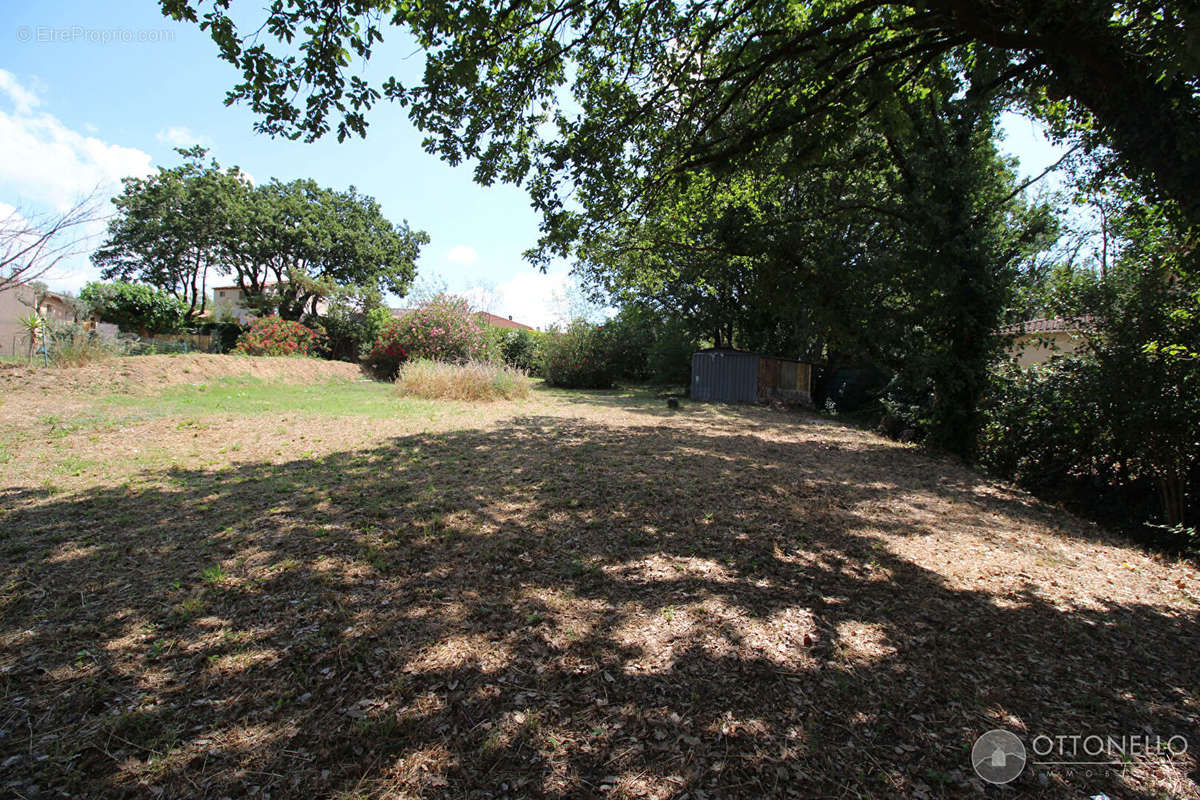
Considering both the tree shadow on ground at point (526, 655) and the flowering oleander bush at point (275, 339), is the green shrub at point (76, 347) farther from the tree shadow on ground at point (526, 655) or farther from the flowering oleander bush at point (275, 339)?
the tree shadow on ground at point (526, 655)

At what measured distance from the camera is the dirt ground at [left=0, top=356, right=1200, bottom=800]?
1.82 m

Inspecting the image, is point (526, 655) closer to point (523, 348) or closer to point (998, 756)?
point (998, 756)

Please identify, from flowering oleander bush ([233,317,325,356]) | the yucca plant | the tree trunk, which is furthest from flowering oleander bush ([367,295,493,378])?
the tree trunk

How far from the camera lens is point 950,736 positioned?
2023mm

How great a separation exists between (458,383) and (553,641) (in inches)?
404

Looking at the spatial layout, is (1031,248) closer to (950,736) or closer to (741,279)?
(741,279)

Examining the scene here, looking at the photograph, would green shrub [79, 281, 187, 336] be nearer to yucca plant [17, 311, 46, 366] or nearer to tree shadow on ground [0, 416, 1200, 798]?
yucca plant [17, 311, 46, 366]

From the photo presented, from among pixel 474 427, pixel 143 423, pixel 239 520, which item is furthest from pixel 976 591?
pixel 143 423

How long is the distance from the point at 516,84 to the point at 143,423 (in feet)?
23.5

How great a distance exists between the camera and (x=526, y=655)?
2.41 m

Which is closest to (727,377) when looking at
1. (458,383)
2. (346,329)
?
(458,383)

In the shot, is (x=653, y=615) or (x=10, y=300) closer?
(x=653, y=615)

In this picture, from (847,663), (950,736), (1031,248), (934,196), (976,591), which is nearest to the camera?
(950,736)

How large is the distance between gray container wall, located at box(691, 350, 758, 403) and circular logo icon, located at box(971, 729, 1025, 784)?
49.2 ft
